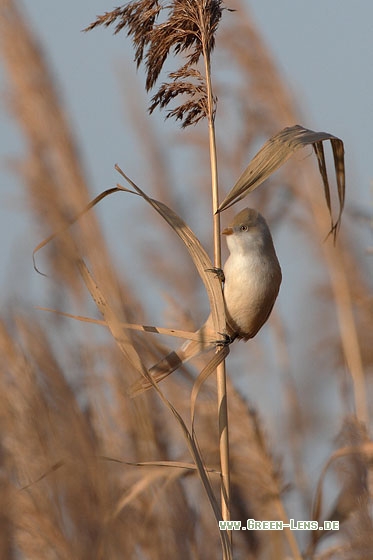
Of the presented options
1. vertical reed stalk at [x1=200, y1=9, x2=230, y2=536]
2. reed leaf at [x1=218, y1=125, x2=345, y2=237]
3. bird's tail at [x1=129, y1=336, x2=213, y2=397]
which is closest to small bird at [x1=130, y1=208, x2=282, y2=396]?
bird's tail at [x1=129, y1=336, x2=213, y2=397]

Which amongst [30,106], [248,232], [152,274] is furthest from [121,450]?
[152,274]

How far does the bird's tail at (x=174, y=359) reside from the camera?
5.02 ft

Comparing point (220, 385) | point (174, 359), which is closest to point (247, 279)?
point (174, 359)

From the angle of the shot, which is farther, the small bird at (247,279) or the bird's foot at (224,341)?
the small bird at (247,279)

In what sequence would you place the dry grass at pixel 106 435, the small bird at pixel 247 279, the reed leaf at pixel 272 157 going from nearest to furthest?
1. the dry grass at pixel 106 435
2. the reed leaf at pixel 272 157
3. the small bird at pixel 247 279

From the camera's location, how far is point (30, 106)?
1727 mm

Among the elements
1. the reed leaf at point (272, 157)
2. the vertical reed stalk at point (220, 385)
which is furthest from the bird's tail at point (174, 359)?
the reed leaf at point (272, 157)

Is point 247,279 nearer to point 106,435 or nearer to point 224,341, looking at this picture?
point 224,341

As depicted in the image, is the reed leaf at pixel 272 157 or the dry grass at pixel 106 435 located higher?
the reed leaf at pixel 272 157

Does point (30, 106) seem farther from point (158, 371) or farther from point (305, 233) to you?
point (305, 233)

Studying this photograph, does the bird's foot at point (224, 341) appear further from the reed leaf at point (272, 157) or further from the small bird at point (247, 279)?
the reed leaf at point (272, 157)

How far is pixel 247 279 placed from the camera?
5.76 feet

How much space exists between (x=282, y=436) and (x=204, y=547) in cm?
129

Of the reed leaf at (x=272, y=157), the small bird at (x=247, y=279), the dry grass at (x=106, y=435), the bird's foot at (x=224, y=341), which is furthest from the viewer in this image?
the small bird at (x=247, y=279)
